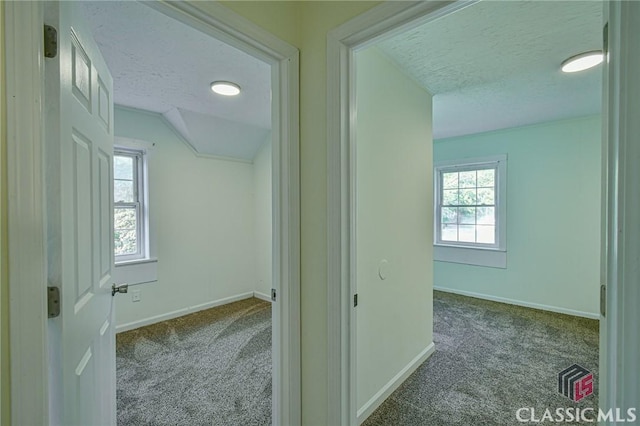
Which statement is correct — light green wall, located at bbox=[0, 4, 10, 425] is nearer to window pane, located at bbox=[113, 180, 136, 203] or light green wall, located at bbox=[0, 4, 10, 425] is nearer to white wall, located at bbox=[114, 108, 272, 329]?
white wall, located at bbox=[114, 108, 272, 329]

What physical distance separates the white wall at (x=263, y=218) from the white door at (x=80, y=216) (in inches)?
102

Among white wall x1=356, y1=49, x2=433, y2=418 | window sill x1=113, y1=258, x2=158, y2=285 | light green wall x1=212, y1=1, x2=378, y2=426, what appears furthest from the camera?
window sill x1=113, y1=258, x2=158, y2=285

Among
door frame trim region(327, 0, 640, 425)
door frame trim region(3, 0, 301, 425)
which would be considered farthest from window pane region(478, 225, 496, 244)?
door frame trim region(3, 0, 301, 425)

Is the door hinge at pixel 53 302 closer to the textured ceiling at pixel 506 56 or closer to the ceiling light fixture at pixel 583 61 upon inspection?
the textured ceiling at pixel 506 56

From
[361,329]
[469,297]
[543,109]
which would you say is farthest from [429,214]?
[469,297]

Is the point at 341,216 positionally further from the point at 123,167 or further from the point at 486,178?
the point at 486,178

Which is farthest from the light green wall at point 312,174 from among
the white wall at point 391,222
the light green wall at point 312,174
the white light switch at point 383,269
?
the white light switch at point 383,269

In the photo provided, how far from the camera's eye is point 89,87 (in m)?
1.13

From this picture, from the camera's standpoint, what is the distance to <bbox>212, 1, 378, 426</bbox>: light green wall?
4.31 ft

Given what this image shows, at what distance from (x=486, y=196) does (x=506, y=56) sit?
2588 mm

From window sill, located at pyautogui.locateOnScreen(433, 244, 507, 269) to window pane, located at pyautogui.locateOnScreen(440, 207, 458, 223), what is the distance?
1.31ft

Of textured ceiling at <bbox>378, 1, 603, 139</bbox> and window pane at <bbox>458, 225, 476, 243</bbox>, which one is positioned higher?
textured ceiling at <bbox>378, 1, 603, 139</bbox>

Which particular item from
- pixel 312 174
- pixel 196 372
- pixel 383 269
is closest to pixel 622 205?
pixel 312 174

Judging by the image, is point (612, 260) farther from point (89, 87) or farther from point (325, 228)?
point (89, 87)
